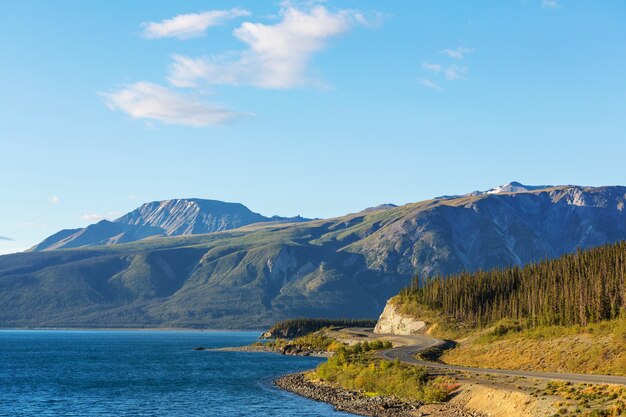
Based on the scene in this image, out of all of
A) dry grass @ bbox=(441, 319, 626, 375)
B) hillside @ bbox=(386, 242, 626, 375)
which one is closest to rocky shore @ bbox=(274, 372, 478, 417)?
dry grass @ bbox=(441, 319, 626, 375)

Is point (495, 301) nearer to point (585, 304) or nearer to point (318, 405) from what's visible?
point (585, 304)

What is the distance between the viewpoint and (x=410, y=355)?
126 m

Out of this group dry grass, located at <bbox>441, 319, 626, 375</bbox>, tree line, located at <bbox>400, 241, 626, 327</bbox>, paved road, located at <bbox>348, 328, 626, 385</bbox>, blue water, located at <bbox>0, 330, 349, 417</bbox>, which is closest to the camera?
paved road, located at <bbox>348, 328, 626, 385</bbox>

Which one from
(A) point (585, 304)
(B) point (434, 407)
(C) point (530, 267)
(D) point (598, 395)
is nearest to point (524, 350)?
(A) point (585, 304)

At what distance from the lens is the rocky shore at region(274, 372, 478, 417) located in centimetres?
7903

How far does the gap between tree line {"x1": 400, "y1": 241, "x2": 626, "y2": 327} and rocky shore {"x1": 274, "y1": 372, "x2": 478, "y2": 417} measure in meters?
43.5

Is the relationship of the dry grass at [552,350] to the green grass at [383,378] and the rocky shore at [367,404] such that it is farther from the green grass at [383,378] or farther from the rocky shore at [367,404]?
the rocky shore at [367,404]

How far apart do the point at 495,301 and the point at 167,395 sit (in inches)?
3506

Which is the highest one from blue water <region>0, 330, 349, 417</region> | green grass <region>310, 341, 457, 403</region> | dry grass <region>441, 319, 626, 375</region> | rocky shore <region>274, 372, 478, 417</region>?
dry grass <region>441, 319, 626, 375</region>

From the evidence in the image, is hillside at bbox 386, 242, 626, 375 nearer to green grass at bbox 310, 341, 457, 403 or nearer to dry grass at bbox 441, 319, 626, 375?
dry grass at bbox 441, 319, 626, 375

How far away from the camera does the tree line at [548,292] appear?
4791 inches

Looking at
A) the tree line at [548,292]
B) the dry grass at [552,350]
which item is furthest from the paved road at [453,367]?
the tree line at [548,292]

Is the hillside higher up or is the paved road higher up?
the hillside

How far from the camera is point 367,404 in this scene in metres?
88.9
